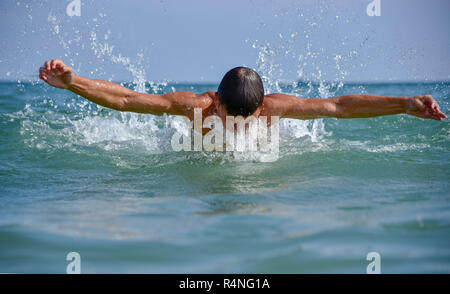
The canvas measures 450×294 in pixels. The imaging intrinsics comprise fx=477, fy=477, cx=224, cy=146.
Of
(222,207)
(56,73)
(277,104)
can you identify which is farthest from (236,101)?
(56,73)

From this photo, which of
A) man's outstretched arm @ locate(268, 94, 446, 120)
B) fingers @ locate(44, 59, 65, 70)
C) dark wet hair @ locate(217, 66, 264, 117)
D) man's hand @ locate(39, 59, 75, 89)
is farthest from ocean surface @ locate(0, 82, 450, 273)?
fingers @ locate(44, 59, 65, 70)

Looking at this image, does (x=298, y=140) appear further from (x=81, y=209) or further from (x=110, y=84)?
(x=81, y=209)

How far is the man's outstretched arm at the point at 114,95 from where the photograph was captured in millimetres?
3523

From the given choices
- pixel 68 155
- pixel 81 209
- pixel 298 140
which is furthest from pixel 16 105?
pixel 81 209

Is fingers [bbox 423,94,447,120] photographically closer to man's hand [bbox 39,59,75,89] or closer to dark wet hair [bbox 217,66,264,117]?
dark wet hair [bbox 217,66,264,117]

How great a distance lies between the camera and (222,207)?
3.09 m

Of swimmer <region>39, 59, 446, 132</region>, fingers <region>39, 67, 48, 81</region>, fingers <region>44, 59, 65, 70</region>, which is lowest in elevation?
swimmer <region>39, 59, 446, 132</region>

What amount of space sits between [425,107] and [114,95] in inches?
100

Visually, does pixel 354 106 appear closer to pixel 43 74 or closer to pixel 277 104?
pixel 277 104

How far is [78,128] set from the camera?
22.1 ft

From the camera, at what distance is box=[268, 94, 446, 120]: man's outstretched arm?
3.99m

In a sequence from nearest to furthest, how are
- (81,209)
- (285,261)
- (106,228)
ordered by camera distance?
(285,261) < (106,228) < (81,209)

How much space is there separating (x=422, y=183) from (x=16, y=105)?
8658 millimetres

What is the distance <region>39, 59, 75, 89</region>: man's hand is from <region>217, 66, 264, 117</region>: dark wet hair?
4.11 ft
